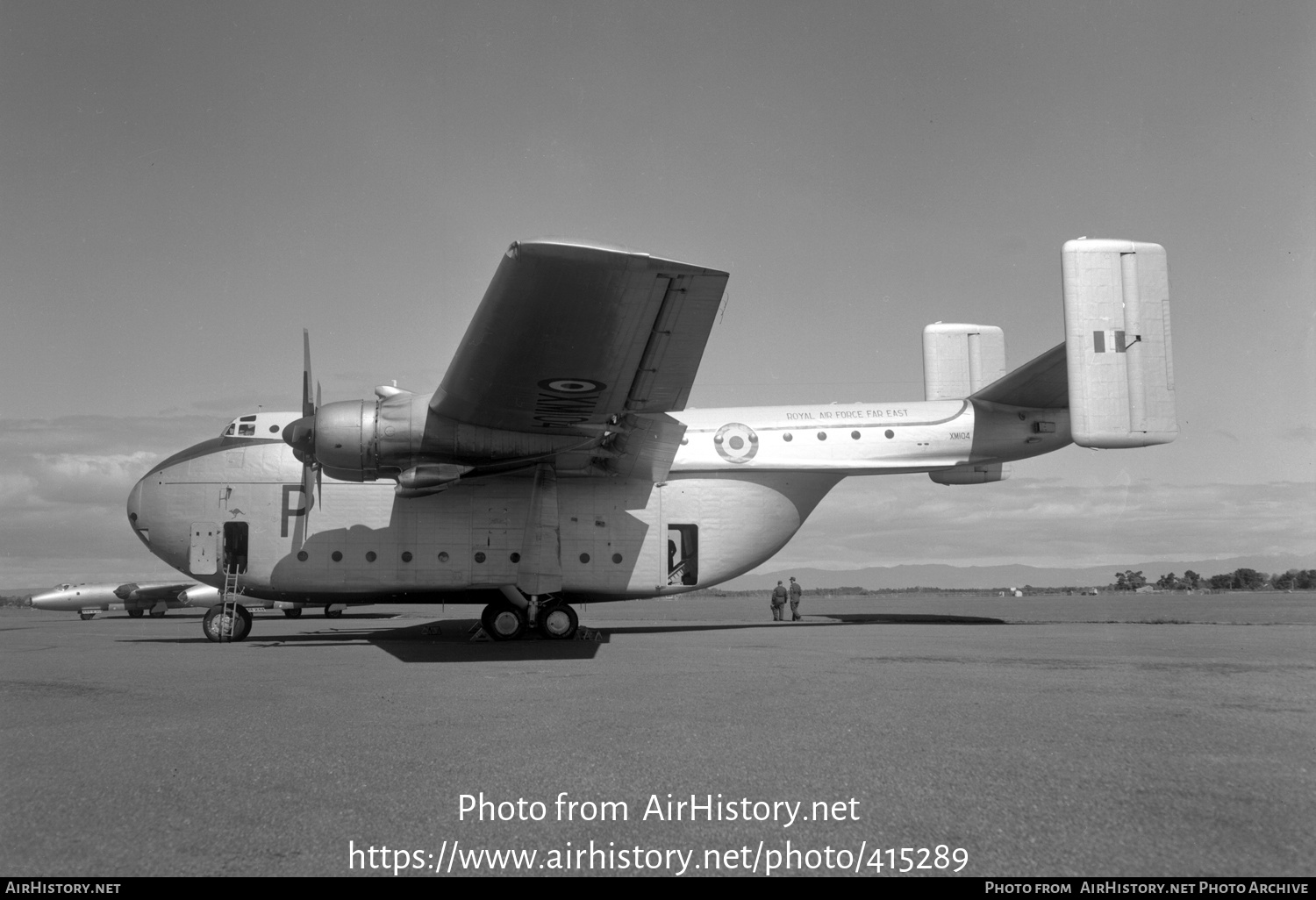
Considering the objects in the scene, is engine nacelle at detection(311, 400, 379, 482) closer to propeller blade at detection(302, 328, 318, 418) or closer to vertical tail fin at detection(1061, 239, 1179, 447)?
propeller blade at detection(302, 328, 318, 418)

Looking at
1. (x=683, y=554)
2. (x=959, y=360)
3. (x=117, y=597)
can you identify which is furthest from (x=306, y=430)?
(x=117, y=597)

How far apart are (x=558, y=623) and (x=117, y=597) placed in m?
37.7

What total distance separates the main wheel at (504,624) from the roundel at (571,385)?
5846 millimetres

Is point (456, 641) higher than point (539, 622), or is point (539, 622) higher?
point (539, 622)

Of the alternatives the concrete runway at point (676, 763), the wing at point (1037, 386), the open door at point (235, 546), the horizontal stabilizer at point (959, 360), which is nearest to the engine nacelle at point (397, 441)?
the open door at point (235, 546)

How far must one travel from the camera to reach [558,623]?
17453mm

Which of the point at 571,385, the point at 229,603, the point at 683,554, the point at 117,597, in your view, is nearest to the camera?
the point at 571,385

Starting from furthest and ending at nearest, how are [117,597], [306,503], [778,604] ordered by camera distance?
[117,597]
[778,604]
[306,503]

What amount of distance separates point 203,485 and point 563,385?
8.99m

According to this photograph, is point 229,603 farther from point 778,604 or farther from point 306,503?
point 778,604

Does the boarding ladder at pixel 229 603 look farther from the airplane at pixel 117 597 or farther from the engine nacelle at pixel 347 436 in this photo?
the airplane at pixel 117 597

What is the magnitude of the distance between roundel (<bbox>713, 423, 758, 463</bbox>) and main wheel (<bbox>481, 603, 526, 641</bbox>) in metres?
5.45

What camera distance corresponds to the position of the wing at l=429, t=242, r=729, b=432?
35.2 ft
